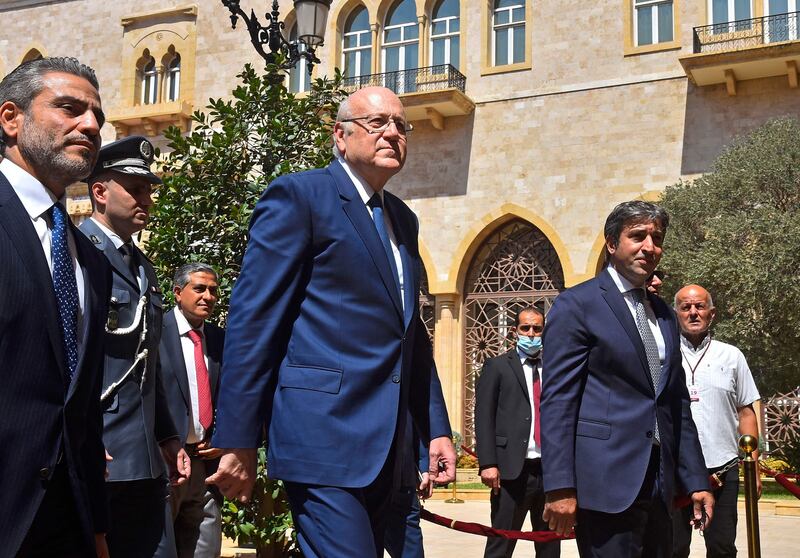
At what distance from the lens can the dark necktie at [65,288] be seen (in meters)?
2.73

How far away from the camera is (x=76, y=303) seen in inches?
110

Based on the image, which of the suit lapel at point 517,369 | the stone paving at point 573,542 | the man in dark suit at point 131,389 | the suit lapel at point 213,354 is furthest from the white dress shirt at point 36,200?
the stone paving at point 573,542

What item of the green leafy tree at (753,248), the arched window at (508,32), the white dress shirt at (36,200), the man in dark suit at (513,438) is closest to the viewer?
the white dress shirt at (36,200)

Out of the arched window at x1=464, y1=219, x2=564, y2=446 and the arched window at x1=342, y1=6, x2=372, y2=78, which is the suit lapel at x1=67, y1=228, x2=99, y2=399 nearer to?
the arched window at x1=464, y1=219, x2=564, y2=446

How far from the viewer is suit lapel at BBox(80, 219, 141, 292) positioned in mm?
4461

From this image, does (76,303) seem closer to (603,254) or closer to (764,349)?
(764,349)

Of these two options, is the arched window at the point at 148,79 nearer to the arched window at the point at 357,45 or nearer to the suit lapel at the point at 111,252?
Answer: the arched window at the point at 357,45

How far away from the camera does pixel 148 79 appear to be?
85.6 ft

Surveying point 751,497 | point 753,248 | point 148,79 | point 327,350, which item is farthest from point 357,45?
point 327,350

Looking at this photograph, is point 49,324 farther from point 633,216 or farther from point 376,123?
point 633,216

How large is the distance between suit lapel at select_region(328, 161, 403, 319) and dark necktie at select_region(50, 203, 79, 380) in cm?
108

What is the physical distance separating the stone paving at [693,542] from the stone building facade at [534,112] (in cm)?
878

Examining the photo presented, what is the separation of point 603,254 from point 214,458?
1573cm

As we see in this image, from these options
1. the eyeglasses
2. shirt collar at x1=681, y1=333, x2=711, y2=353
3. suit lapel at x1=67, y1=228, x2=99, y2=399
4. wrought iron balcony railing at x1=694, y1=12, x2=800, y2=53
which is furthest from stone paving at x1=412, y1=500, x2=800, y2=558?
wrought iron balcony railing at x1=694, y1=12, x2=800, y2=53
